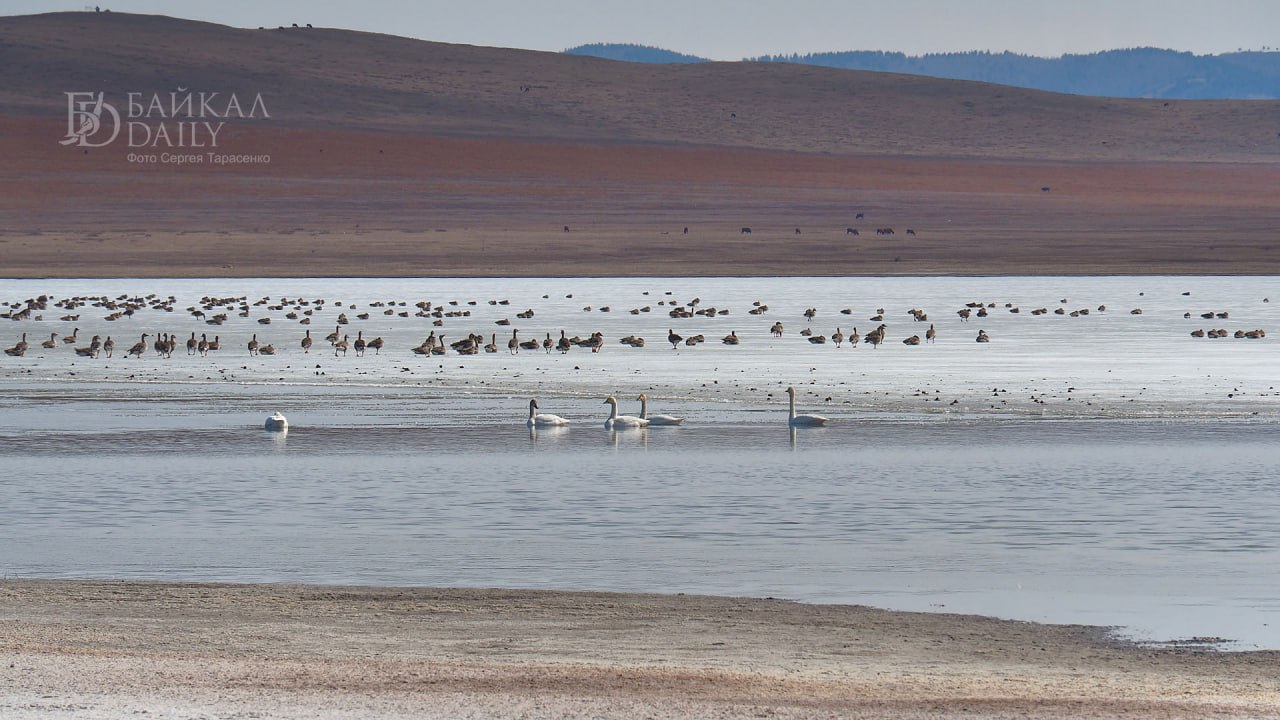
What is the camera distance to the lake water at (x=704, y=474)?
1438 cm

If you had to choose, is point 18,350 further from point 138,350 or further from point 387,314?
point 387,314

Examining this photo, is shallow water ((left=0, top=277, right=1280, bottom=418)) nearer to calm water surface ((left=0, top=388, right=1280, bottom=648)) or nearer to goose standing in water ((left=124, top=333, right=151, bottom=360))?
goose standing in water ((left=124, top=333, right=151, bottom=360))

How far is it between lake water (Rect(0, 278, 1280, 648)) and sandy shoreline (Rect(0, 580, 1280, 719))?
2.49 ft

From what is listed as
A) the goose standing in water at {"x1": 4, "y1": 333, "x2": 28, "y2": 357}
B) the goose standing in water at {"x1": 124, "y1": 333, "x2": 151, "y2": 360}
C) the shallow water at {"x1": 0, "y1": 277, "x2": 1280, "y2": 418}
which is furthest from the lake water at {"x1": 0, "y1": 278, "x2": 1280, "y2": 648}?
the goose standing in water at {"x1": 124, "y1": 333, "x2": 151, "y2": 360}

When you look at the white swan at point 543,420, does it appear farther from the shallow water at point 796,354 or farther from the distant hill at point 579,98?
the distant hill at point 579,98

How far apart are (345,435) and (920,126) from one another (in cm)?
12289

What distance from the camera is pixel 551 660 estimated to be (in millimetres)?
11125

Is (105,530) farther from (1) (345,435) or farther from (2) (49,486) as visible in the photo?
(1) (345,435)

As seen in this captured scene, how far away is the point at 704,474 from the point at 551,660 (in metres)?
9.47

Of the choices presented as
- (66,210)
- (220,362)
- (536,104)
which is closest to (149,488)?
(220,362)

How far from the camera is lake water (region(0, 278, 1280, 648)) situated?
566 inches

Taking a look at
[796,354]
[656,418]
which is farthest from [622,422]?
[796,354]

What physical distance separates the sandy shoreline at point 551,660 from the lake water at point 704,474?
0.76 metres

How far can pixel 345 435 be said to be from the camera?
80.3 feet
